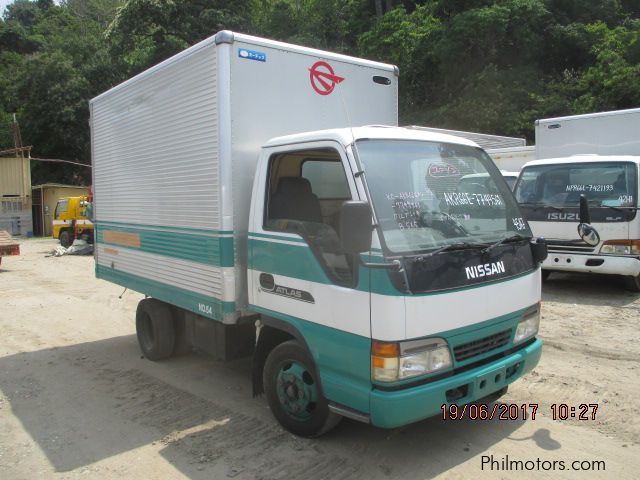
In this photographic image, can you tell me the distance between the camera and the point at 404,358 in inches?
127

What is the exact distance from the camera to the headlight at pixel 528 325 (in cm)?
396

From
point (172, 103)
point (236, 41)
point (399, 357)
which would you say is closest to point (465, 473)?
point (399, 357)

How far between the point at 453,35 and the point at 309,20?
1017cm

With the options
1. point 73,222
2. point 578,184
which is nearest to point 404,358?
point 578,184

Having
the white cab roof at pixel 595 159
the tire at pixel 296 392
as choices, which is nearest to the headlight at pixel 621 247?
the white cab roof at pixel 595 159

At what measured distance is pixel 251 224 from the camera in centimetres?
420

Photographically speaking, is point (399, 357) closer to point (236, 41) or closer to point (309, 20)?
point (236, 41)

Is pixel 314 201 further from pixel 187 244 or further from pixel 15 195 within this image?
pixel 15 195

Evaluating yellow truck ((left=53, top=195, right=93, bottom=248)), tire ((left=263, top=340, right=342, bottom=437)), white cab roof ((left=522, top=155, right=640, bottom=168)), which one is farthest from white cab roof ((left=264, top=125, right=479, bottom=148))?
yellow truck ((left=53, top=195, right=93, bottom=248))

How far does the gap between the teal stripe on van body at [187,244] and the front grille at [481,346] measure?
6.23 ft

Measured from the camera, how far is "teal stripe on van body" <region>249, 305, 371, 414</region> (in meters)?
3.32

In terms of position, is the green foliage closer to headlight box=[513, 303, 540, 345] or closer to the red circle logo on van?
the red circle logo on van

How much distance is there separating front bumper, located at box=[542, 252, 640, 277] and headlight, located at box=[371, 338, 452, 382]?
5438mm

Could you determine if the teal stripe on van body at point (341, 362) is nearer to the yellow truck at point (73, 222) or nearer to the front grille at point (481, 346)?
the front grille at point (481, 346)
